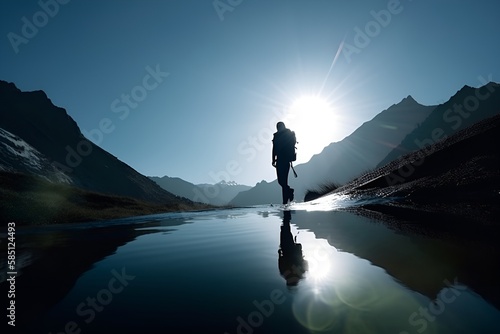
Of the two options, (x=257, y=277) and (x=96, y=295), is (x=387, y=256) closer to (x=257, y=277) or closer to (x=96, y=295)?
(x=257, y=277)

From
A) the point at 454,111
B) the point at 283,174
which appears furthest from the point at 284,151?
the point at 454,111

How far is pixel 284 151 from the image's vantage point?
11461mm

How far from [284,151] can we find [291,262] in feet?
32.0

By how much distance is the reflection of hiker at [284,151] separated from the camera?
37.2 ft

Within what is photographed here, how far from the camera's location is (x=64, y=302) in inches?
49.2

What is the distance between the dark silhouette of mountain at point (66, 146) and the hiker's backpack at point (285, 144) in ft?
84.8

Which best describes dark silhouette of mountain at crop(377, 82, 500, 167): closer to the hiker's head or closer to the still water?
the hiker's head

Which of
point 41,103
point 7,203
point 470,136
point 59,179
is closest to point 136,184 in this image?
point 59,179

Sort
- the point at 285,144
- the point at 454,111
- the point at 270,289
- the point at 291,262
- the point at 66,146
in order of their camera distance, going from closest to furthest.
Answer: the point at 270,289 < the point at 291,262 < the point at 285,144 < the point at 66,146 < the point at 454,111

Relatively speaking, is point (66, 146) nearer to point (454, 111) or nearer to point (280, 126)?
point (280, 126)

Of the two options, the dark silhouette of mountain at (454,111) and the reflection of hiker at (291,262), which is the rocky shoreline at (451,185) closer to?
the reflection of hiker at (291,262)

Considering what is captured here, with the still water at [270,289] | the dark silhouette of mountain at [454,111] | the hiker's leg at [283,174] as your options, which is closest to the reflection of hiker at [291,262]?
the still water at [270,289]

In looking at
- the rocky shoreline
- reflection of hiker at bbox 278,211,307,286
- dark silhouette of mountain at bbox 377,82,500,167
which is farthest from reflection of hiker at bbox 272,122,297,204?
dark silhouette of mountain at bbox 377,82,500,167

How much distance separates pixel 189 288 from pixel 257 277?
0.40m
